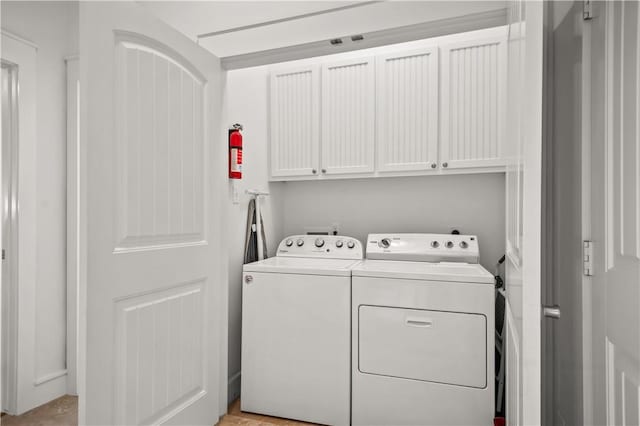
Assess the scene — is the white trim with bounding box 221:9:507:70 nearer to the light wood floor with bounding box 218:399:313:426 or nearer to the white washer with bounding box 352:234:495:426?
the white washer with bounding box 352:234:495:426

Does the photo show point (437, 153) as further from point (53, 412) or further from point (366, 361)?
point (53, 412)

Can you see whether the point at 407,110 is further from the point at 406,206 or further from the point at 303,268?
A: the point at 303,268

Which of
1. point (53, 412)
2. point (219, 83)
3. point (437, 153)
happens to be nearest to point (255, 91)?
point (219, 83)

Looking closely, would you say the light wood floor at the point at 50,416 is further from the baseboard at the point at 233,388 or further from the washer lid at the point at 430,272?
the washer lid at the point at 430,272

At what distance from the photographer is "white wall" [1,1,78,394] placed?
2.25 metres

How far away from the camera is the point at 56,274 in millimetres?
2369

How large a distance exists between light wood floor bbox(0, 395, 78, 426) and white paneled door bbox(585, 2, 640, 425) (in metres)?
2.59

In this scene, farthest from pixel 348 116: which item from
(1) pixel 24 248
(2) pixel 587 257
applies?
(1) pixel 24 248

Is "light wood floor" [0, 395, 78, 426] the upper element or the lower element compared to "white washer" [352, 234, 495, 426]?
lower

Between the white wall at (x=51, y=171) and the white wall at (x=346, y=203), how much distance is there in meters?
1.09

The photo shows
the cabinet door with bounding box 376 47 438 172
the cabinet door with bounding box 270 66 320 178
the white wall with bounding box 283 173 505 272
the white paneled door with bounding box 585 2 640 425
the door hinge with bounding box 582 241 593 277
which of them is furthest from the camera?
the cabinet door with bounding box 270 66 320 178

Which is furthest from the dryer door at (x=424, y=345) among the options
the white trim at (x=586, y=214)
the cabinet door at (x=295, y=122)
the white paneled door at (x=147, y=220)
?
the cabinet door at (x=295, y=122)

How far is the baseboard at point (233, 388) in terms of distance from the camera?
2.37 m

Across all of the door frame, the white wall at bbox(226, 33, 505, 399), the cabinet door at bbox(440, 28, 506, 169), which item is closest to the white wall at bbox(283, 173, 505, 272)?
the white wall at bbox(226, 33, 505, 399)
